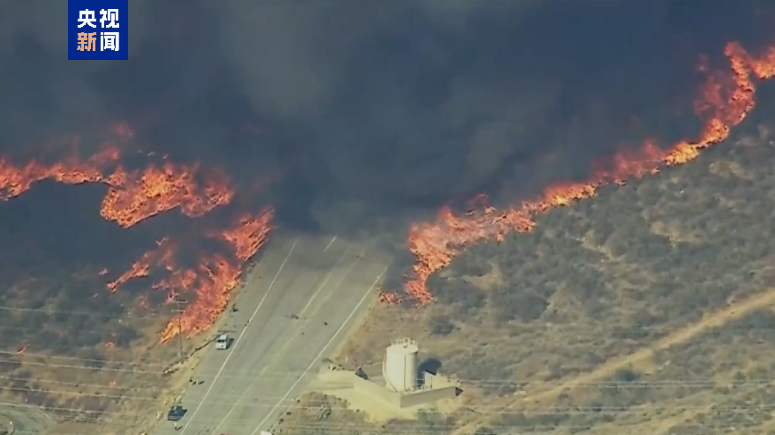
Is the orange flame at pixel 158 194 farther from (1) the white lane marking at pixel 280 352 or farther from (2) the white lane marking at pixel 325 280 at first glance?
(1) the white lane marking at pixel 280 352

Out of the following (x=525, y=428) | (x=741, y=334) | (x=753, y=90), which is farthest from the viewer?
(x=753, y=90)

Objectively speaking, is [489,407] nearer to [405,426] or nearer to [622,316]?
[405,426]

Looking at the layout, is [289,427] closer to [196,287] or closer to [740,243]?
[196,287]

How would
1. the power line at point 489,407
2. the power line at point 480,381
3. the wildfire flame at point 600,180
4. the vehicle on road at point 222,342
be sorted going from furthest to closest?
the wildfire flame at point 600,180, the vehicle on road at point 222,342, the power line at point 480,381, the power line at point 489,407

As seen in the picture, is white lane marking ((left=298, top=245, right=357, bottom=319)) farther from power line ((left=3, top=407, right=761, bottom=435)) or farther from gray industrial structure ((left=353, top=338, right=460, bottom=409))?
power line ((left=3, top=407, right=761, bottom=435))

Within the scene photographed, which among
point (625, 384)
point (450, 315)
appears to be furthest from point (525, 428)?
point (450, 315)

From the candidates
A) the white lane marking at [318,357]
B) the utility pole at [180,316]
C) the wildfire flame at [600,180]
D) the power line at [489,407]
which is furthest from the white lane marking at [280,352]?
the utility pole at [180,316]

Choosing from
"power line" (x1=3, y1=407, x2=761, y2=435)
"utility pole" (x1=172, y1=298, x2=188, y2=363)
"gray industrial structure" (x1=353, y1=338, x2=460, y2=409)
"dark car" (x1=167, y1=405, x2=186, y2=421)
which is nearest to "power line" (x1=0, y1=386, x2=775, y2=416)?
"power line" (x1=3, y1=407, x2=761, y2=435)
